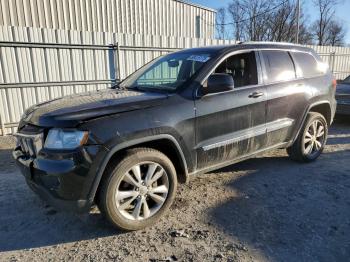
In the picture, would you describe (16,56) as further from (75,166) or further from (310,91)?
(310,91)

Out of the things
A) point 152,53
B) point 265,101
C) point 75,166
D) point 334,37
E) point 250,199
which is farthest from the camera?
point 334,37

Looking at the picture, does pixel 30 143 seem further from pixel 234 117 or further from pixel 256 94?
pixel 256 94

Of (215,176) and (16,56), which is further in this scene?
(16,56)

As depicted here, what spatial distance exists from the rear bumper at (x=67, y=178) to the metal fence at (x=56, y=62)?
496cm

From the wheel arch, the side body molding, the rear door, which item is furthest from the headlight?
the wheel arch

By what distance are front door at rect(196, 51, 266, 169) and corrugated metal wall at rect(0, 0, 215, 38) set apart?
995cm

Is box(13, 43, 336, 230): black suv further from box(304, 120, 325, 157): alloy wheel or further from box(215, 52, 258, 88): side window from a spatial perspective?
box(304, 120, 325, 157): alloy wheel

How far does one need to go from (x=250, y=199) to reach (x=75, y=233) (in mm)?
2047

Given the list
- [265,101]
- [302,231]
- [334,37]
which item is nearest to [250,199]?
[302,231]

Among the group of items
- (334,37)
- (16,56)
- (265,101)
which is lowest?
(265,101)

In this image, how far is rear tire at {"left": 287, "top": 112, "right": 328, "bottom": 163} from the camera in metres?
4.63

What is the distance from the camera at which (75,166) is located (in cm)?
256

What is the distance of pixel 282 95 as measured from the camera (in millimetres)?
4113

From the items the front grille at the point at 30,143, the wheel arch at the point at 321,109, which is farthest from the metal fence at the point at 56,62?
the wheel arch at the point at 321,109
